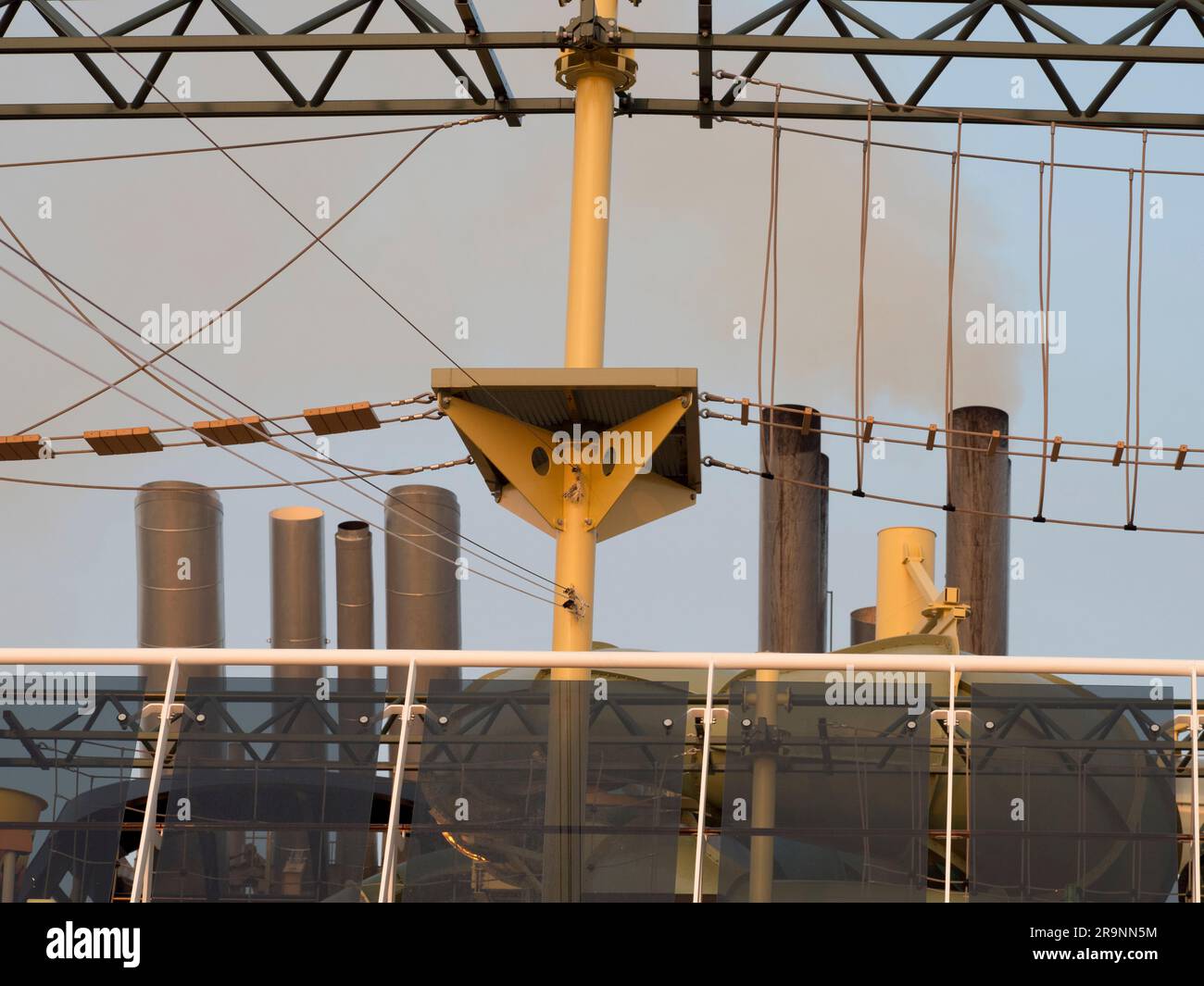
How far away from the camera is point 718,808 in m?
10.6

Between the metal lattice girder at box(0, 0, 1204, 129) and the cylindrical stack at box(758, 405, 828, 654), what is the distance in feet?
16.7

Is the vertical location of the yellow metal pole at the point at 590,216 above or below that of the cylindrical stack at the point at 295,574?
above

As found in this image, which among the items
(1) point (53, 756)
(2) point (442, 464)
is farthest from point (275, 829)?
(2) point (442, 464)

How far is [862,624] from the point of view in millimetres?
19641

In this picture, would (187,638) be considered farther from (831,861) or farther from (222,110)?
(831,861)

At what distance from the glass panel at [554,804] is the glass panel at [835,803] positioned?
0.28m

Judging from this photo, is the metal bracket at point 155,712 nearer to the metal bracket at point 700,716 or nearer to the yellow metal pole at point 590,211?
the metal bracket at point 700,716

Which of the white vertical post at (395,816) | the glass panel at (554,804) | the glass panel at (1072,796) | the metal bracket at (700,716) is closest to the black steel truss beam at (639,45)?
the metal bracket at (700,716)

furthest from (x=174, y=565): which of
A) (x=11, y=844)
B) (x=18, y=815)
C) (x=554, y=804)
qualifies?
(x=554, y=804)

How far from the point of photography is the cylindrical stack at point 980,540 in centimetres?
1789

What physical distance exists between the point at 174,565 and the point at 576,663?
11359 millimetres

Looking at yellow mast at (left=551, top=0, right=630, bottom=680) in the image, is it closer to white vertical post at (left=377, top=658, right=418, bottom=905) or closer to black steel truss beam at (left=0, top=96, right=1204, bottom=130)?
black steel truss beam at (left=0, top=96, right=1204, bottom=130)

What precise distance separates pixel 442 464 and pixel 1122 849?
6.34 m
